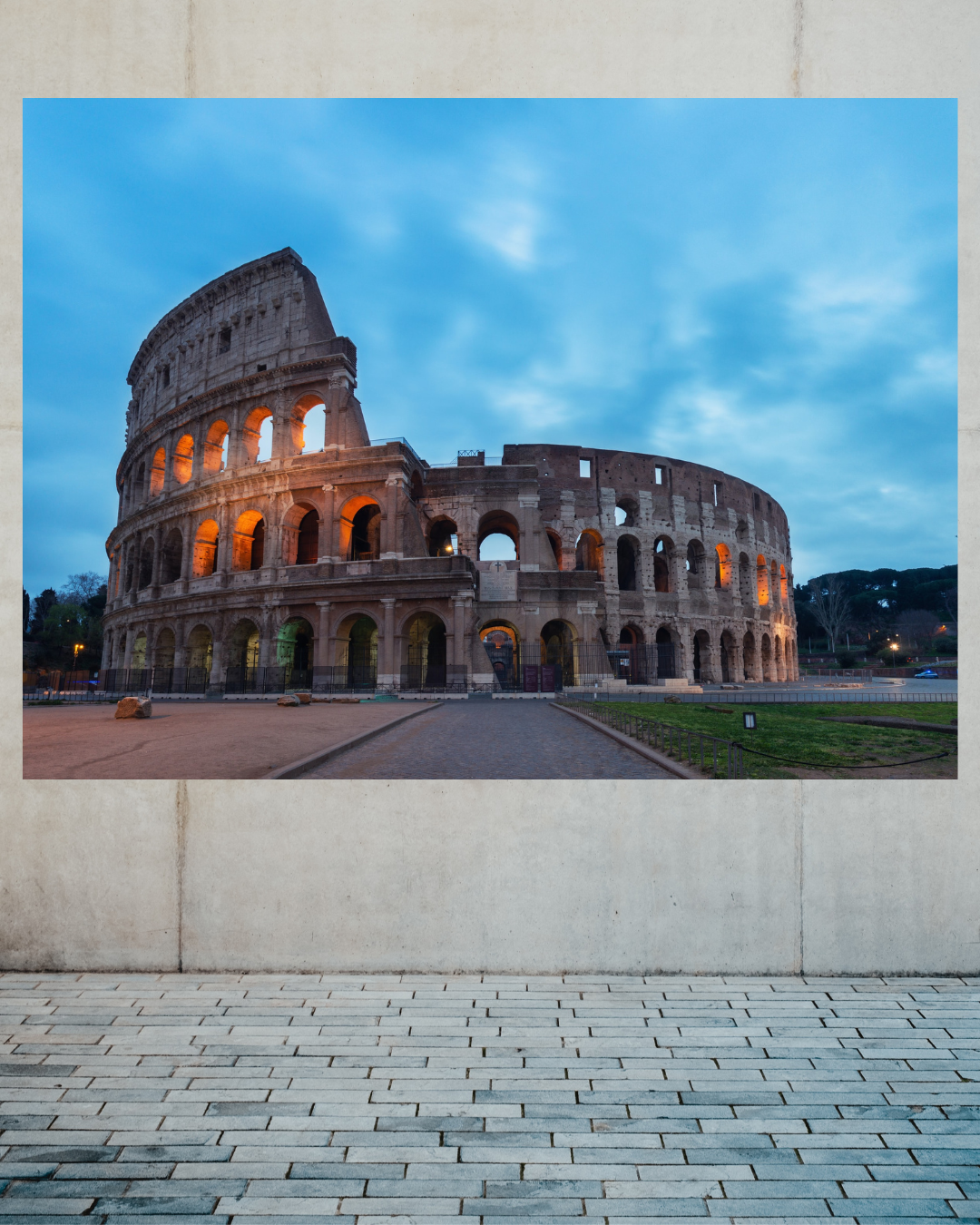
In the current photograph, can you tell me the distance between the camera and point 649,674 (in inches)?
327

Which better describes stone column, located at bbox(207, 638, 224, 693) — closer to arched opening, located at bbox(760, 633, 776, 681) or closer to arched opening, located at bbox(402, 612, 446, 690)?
arched opening, located at bbox(402, 612, 446, 690)

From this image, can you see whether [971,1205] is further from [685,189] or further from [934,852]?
[685,189]

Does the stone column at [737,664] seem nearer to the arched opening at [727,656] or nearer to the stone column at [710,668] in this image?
the arched opening at [727,656]

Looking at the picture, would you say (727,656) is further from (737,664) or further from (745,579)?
(737,664)

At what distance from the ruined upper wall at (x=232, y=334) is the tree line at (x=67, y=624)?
1.79 meters

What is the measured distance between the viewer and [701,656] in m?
7.98

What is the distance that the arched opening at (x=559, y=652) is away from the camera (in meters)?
9.23

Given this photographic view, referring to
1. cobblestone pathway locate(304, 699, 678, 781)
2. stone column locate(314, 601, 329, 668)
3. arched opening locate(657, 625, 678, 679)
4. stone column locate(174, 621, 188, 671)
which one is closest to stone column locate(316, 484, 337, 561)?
stone column locate(314, 601, 329, 668)

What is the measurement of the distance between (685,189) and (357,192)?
3.02m

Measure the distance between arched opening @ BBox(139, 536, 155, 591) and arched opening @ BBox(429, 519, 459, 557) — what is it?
3.28 m

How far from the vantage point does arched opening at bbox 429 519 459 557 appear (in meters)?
9.51

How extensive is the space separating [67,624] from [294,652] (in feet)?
6.77

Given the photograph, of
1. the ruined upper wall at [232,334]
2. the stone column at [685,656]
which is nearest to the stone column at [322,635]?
the ruined upper wall at [232,334]
